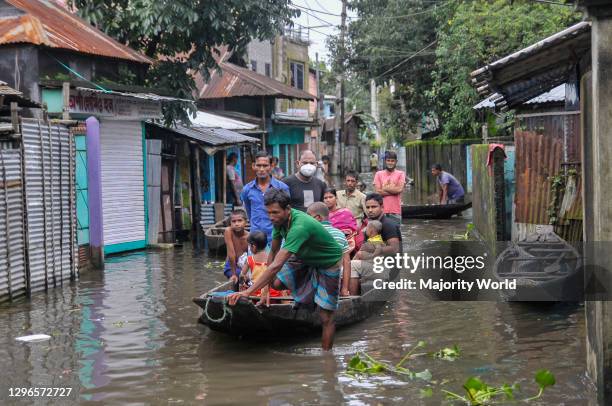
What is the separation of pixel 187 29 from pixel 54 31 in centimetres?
286

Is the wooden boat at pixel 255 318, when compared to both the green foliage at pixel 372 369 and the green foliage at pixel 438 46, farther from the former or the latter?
the green foliage at pixel 438 46

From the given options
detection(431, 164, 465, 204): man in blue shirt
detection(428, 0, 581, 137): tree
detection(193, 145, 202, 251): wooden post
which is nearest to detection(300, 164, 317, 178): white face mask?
detection(193, 145, 202, 251): wooden post

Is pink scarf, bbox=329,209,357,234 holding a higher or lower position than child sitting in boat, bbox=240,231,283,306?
higher

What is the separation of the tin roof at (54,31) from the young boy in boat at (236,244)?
20.2 ft

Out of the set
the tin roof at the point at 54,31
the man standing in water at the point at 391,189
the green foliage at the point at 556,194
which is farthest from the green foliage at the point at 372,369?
the tin roof at the point at 54,31

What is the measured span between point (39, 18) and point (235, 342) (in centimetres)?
900

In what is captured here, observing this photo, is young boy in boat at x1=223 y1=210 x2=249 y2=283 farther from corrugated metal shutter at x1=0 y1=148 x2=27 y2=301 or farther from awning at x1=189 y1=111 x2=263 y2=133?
awning at x1=189 y1=111 x2=263 y2=133

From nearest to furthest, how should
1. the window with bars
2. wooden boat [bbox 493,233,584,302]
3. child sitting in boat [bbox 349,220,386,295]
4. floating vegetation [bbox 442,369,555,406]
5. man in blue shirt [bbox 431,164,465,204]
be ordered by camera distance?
floating vegetation [bbox 442,369,555,406] → wooden boat [bbox 493,233,584,302] → child sitting in boat [bbox 349,220,386,295] → man in blue shirt [bbox 431,164,465,204] → the window with bars

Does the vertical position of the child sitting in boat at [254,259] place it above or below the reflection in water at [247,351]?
above

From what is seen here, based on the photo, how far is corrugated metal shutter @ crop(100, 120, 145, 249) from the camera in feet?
54.9

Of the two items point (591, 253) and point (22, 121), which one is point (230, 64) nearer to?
point (22, 121)

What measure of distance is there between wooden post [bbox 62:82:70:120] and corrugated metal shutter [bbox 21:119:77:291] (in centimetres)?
54

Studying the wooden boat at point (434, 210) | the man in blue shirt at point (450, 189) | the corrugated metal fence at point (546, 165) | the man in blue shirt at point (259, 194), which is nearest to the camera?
the man in blue shirt at point (259, 194)

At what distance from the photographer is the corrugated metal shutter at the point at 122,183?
16719 millimetres
